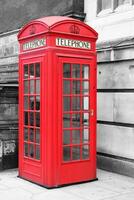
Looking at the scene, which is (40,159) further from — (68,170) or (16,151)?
(16,151)

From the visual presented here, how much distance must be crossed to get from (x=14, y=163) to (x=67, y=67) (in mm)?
2477

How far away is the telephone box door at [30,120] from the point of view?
697cm

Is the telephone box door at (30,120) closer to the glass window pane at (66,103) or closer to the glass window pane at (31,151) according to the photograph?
the glass window pane at (31,151)

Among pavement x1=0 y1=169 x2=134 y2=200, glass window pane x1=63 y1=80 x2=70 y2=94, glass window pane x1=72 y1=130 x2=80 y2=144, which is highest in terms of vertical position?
glass window pane x1=63 y1=80 x2=70 y2=94

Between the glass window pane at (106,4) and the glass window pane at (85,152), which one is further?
the glass window pane at (106,4)

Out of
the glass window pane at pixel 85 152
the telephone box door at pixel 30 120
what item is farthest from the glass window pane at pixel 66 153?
the telephone box door at pixel 30 120

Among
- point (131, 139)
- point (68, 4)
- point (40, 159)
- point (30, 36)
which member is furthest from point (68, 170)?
point (68, 4)

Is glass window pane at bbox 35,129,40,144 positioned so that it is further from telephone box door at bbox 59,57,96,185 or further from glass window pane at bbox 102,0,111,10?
glass window pane at bbox 102,0,111,10

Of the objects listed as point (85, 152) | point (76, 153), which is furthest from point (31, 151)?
point (85, 152)

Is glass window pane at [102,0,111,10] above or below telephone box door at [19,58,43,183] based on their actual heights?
above

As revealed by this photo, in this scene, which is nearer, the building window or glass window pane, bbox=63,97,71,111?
glass window pane, bbox=63,97,71,111

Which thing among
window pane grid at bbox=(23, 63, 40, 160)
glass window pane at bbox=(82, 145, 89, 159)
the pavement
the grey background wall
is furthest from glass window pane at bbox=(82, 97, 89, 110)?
the grey background wall

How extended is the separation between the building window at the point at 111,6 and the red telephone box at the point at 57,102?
1.17 metres

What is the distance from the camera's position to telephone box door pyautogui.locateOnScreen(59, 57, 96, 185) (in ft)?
22.4
